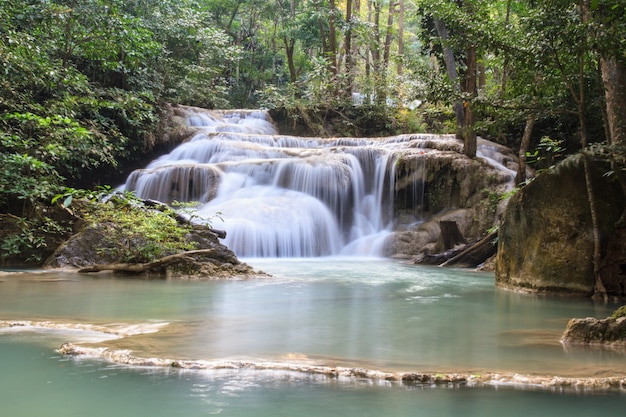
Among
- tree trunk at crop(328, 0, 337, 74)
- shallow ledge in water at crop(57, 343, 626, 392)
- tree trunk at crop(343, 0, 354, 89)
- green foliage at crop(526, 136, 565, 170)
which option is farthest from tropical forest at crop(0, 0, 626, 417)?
tree trunk at crop(343, 0, 354, 89)

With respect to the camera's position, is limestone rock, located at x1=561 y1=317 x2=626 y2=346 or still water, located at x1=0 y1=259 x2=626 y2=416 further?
limestone rock, located at x1=561 y1=317 x2=626 y2=346

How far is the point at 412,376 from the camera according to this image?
2.78 meters

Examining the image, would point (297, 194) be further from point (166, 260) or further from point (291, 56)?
point (291, 56)

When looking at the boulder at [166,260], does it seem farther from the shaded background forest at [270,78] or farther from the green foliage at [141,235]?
the shaded background forest at [270,78]

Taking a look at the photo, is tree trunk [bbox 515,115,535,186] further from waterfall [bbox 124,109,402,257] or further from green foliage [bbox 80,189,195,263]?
green foliage [bbox 80,189,195,263]

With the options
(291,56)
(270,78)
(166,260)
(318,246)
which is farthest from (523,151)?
(270,78)

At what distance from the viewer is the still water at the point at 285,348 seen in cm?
241

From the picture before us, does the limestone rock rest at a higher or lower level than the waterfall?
lower

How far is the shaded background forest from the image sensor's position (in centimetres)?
671

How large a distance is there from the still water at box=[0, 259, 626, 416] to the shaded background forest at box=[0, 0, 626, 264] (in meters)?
2.77

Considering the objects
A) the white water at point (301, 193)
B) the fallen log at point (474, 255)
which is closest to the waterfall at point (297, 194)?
the white water at point (301, 193)

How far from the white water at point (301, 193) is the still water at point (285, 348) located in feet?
23.0

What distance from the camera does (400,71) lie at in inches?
A: 1236

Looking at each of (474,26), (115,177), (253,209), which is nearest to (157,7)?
(115,177)
